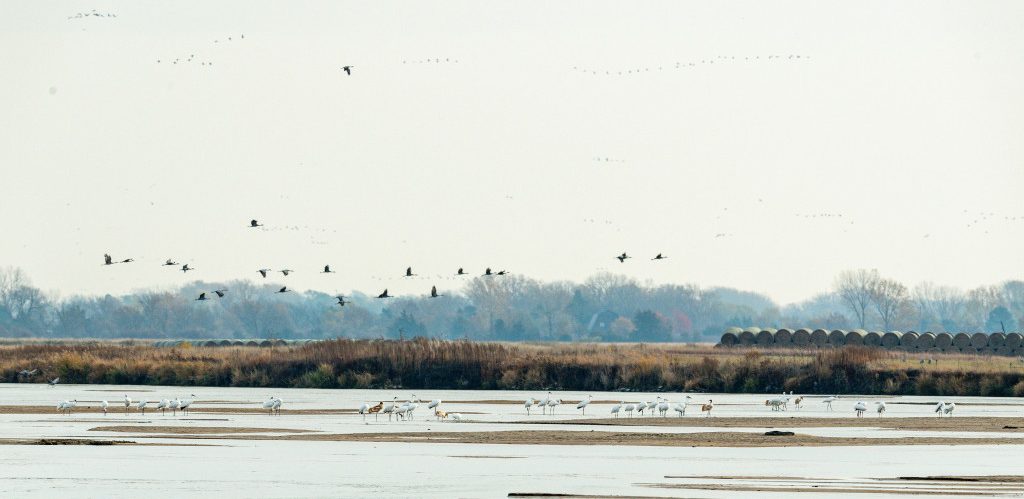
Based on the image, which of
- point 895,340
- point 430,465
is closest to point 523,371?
point 430,465

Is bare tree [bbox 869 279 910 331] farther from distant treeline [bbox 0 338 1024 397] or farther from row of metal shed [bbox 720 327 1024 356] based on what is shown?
distant treeline [bbox 0 338 1024 397]

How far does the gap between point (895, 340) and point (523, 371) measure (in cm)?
4203

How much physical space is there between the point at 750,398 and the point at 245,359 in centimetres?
2232

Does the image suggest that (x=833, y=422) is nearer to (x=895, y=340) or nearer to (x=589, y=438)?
(x=589, y=438)

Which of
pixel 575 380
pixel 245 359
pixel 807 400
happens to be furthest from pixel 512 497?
pixel 245 359

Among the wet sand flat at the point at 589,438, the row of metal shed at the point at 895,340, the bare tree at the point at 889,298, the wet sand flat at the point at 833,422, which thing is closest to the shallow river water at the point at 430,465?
the wet sand flat at the point at 589,438

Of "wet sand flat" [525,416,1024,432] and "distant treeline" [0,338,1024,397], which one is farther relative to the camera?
"distant treeline" [0,338,1024,397]

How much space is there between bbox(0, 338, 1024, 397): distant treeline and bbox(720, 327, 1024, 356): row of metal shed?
2437 cm

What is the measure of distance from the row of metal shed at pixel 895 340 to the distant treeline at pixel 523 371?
80.0 ft

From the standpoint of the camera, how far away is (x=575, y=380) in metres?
64.1

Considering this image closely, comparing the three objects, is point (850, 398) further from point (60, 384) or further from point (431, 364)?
point (60, 384)

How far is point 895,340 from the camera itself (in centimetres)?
10125

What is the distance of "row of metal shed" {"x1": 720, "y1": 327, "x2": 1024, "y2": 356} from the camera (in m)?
95.3

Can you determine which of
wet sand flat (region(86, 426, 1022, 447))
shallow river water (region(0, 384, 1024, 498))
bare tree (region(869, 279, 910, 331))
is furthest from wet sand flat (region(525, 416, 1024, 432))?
bare tree (region(869, 279, 910, 331))
